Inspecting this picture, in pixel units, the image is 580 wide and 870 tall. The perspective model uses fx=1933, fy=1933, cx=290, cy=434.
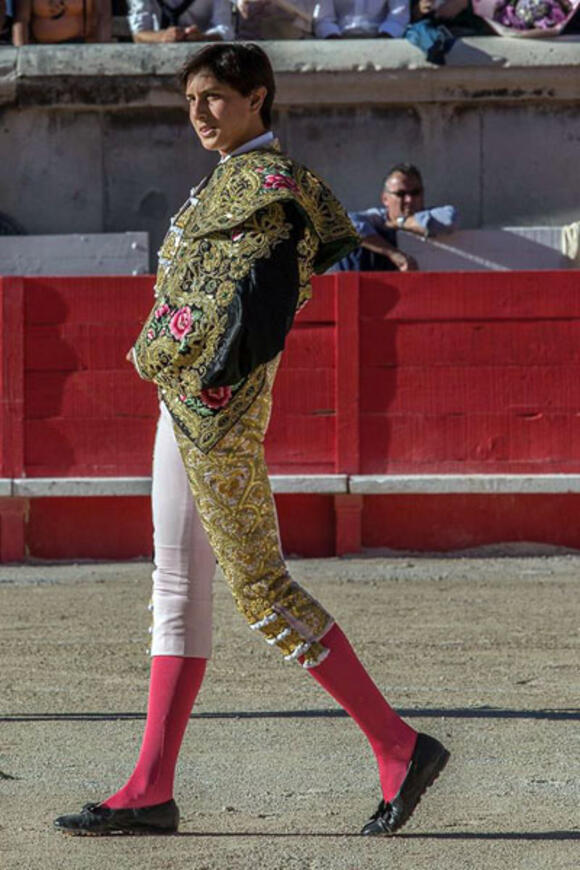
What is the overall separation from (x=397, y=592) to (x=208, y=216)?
4.13 metres

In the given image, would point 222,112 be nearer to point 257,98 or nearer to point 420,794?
point 257,98

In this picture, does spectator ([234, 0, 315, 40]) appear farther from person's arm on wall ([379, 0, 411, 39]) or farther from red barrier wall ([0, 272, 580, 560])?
red barrier wall ([0, 272, 580, 560])

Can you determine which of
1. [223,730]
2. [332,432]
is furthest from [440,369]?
[223,730]

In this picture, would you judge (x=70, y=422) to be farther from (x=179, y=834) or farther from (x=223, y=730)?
(x=179, y=834)

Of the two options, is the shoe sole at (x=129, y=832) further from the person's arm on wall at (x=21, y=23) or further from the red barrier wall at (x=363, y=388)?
the person's arm on wall at (x=21, y=23)

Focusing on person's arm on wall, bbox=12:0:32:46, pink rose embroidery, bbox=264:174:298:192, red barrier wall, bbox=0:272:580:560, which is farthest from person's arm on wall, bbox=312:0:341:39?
pink rose embroidery, bbox=264:174:298:192

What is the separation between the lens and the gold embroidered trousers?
120 inches

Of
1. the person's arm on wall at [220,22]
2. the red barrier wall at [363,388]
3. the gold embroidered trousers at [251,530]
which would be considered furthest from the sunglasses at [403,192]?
the gold embroidered trousers at [251,530]

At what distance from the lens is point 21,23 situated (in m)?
10.6

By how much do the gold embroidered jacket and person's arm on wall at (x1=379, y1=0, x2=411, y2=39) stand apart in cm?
750

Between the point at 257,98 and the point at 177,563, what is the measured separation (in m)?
0.76

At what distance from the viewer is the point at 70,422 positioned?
8.29 m

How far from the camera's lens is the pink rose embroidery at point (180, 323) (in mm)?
2969

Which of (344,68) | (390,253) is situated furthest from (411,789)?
(344,68)
